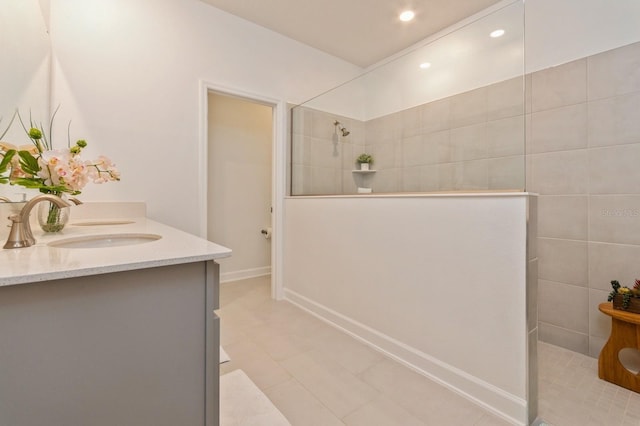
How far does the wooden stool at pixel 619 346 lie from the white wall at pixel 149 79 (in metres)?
2.82

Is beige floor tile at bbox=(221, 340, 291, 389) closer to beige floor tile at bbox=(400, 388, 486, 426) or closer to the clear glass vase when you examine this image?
beige floor tile at bbox=(400, 388, 486, 426)

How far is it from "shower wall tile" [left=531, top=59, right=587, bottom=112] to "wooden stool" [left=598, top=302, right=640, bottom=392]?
1316 millimetres

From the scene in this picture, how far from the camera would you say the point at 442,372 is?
1565mm

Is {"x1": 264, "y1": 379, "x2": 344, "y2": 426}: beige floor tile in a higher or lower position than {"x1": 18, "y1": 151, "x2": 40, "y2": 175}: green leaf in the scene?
lower

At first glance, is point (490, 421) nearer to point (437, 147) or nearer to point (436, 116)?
point (437, 147)

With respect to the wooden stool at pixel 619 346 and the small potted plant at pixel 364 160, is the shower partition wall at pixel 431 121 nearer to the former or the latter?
the small potted plant at pixel 364 160

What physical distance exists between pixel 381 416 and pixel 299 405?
1.29 feet

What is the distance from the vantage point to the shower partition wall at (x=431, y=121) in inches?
65.1

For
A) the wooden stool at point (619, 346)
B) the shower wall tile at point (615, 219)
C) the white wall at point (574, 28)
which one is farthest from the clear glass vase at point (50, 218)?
the white wall at point (574, 28)

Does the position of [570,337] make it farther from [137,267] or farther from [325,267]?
[137,267]

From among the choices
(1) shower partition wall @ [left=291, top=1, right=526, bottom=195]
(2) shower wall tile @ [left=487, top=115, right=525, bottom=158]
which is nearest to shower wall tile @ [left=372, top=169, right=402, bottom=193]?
(1) shower partition wall @ [left=291, top=1, right=526, bottom=195]

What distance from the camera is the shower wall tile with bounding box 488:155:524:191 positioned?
1412mm

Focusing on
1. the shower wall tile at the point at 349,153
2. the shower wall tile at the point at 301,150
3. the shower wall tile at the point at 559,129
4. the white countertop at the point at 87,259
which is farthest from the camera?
the shower wall tile at the point at 301,150

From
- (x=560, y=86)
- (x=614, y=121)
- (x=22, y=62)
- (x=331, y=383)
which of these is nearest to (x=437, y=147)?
(x=560, y=86)
